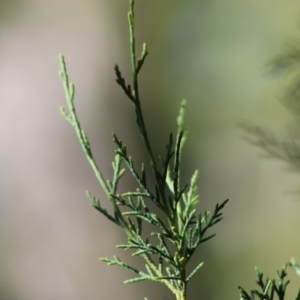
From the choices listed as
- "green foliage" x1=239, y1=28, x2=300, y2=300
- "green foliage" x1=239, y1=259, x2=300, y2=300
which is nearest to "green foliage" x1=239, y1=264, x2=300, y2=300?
"green foliage" x1=239, y1=259, x2=300, y2=300

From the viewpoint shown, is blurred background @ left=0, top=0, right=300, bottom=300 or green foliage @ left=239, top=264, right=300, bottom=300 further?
blurred background @ left=0, top=0, right=300, bottom=300

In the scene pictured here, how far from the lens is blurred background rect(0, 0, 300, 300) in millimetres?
914

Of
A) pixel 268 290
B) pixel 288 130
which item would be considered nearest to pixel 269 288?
pixel 268 290

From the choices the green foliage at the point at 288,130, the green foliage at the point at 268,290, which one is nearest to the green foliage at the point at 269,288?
the green foliage at the point at 268,290

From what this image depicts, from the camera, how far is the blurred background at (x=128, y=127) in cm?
91

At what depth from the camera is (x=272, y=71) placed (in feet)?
2.98

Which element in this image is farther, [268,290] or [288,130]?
[288,130]

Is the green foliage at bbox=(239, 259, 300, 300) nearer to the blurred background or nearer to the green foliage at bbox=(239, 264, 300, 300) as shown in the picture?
the green foliage at bbox=(239, 264, 300, 300)

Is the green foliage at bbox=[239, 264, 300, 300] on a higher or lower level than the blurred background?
lower

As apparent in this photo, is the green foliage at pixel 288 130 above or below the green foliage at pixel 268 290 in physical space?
above

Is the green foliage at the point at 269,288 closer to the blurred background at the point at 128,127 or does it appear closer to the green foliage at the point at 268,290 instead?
the green foliage at the point at 268,290

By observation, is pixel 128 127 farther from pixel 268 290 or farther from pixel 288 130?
pixel 268 290

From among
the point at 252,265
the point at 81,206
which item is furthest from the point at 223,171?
the point at 81,206

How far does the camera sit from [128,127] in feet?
3.15
